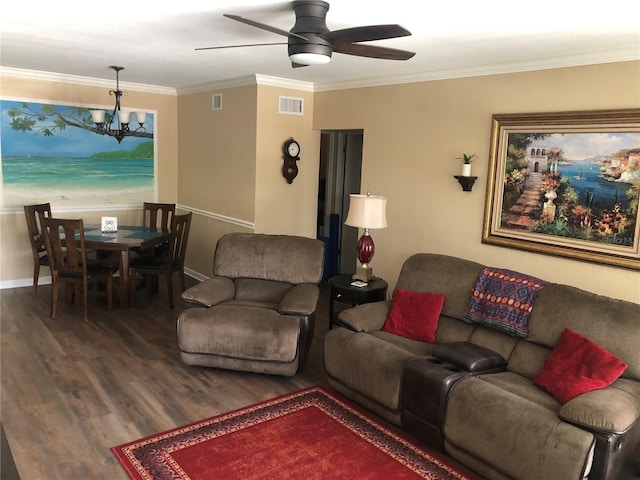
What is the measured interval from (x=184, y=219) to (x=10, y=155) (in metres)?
2.10

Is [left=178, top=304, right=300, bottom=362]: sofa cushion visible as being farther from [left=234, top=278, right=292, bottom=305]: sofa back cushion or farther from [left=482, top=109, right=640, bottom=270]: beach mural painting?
[left=482, top=109, right=640, bottom=270]: beach mural painting

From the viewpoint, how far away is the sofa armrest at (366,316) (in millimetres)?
3686

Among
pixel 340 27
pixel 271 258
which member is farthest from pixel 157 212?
pixel 340 27

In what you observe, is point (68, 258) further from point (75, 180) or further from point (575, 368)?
point (575, 368)

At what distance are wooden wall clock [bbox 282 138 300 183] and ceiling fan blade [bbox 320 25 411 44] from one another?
296 cm

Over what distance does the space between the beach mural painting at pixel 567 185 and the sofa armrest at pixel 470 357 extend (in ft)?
3.20

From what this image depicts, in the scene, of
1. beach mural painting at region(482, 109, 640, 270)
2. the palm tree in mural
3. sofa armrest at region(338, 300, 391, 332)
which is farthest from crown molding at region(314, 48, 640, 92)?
the palm tree in mural

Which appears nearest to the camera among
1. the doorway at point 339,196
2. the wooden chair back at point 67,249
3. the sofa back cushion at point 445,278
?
the sofa back cushion at point 445,278

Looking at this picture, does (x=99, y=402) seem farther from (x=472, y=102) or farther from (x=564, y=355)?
(x=472, y=102)

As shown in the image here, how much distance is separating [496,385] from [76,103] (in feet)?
17.5

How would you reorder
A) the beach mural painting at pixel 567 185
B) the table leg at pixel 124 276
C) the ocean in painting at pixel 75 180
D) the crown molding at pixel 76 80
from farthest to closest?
the ocean in painting at pixel 75 180, the crown molding at pixel 76 80, the table leg at pixel 124 276, the beach mural painting at pixel 567 185

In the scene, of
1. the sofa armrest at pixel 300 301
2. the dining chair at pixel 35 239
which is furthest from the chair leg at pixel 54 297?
the sofa armrest at pixel 300 301

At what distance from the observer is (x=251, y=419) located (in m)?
3.27

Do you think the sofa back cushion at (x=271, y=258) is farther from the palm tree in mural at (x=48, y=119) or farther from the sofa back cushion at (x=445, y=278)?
the palm tree in mural at (x=48, y=119)
